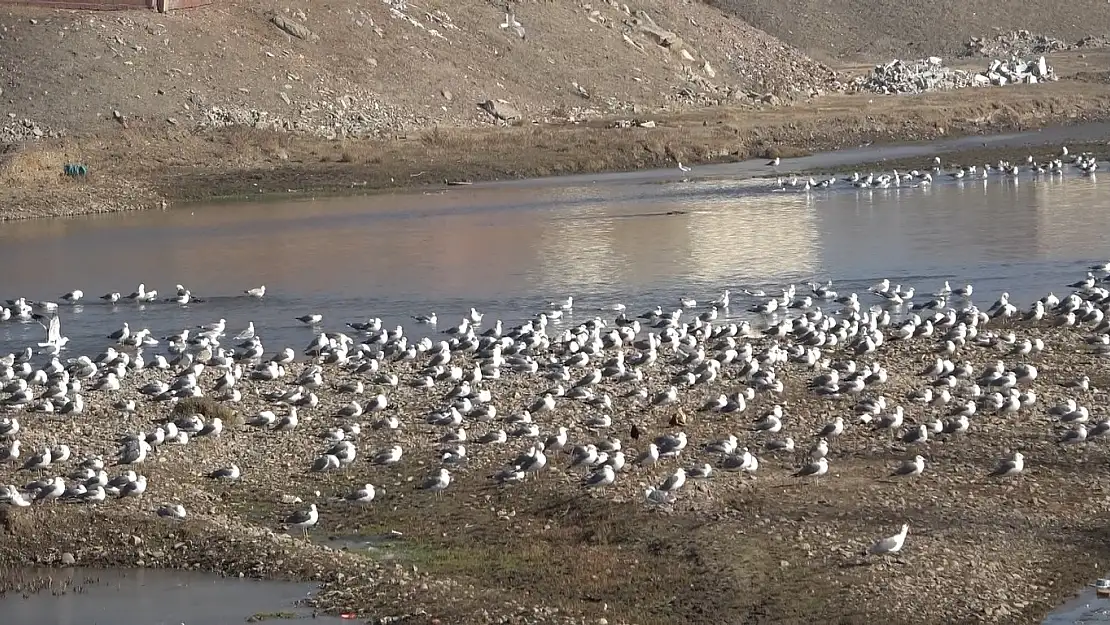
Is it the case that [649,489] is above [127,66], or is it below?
below

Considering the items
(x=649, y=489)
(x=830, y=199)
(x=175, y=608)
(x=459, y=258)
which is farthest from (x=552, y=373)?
(x=830, y=199)

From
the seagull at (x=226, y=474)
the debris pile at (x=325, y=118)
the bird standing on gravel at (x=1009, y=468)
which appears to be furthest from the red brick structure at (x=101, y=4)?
the bird standing on gravel at (x=1009, y=468)

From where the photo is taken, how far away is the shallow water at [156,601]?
478 inches

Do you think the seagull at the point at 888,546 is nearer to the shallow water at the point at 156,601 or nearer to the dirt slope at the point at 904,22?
the shallow water at the point at 156,601

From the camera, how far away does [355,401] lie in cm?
1867

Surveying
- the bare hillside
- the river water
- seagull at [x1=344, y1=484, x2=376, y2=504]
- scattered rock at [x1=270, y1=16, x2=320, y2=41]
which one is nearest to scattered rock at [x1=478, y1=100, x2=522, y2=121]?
the bare hillside

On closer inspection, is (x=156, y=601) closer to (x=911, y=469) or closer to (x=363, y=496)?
(x=363, y=496)

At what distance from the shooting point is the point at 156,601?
41.2 ft

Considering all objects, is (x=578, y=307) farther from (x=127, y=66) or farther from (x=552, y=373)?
(x=127, y=66)

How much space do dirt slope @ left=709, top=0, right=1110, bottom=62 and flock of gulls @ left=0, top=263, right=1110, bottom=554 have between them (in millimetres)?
72146

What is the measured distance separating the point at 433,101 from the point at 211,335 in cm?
3119

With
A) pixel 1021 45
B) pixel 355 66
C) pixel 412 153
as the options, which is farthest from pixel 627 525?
pixel 1021 45

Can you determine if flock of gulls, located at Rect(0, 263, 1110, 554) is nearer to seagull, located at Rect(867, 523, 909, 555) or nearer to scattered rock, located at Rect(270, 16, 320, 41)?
seagull, located at Rect(867, 523, 909, 555)

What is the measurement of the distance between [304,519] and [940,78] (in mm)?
59792
